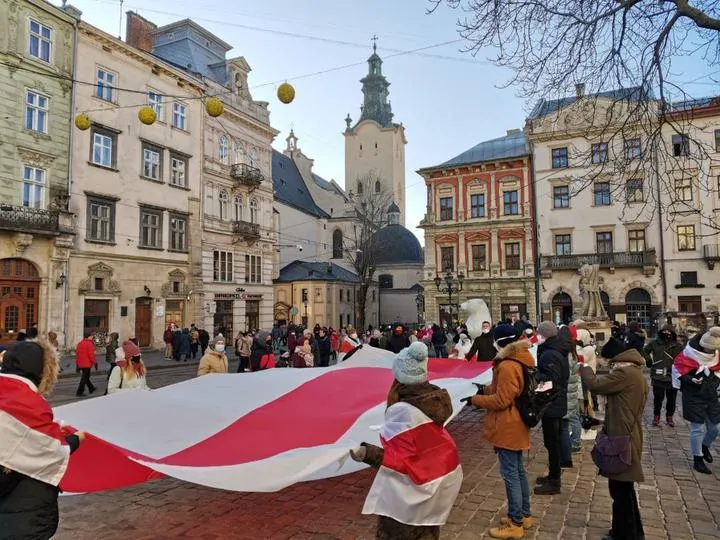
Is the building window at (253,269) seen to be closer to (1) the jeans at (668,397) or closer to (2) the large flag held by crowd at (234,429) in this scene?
(2) the large flag held by crowd at (234,429)

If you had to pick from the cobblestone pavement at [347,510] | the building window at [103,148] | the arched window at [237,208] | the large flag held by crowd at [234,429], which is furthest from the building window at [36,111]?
the cobblestone pavement at [347,510]

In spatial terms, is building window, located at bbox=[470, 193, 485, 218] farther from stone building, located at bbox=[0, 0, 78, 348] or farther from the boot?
the boot

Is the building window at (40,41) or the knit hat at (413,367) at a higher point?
the building window at (40,41)

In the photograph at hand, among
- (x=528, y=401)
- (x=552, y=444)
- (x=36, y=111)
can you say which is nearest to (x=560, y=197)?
(x=36, y=111)

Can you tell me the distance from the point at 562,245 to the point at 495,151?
401 inches

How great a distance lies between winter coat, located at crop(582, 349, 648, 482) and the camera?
4551 millimetres

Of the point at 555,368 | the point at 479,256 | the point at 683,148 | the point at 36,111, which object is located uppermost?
the point at 36,111

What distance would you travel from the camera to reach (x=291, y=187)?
5916 cm

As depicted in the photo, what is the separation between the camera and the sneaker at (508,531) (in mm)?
4730

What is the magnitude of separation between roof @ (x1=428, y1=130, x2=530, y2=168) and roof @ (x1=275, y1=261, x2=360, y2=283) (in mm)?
14805

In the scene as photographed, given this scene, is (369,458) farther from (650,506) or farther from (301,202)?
(301,202)

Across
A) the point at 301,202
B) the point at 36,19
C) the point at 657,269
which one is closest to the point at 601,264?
the point at 657,269

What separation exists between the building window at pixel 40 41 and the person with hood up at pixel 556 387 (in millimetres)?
26138

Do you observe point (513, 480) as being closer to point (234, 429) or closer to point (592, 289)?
point (234, 429)
